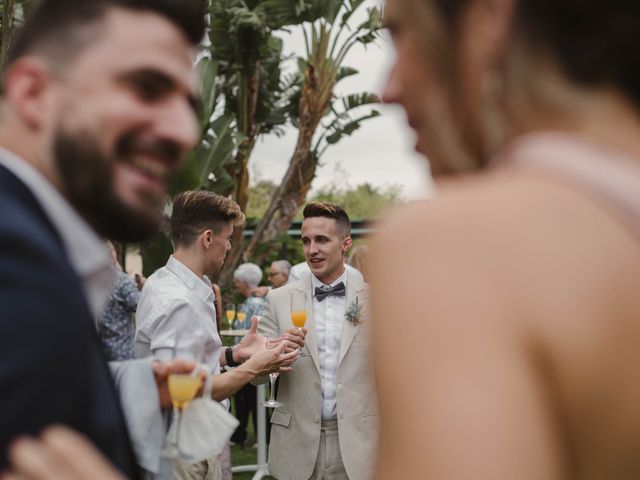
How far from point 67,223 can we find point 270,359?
11.0 feet

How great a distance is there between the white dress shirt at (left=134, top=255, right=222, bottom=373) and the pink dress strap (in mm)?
2954

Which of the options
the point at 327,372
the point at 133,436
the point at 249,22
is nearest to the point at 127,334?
the point at 327,372

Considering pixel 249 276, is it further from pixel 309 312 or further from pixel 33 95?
pixel 33 95

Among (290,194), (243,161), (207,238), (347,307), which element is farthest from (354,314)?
(290,194)

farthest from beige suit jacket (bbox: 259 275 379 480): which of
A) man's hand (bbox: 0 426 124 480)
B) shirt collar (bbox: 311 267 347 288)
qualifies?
man's hand (bbox: 0 426 124 480)

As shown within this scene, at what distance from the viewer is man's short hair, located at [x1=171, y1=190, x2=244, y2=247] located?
434 cm

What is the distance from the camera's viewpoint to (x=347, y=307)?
477 cm

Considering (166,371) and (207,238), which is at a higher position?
(207,238)

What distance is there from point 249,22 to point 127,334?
26.6 ft

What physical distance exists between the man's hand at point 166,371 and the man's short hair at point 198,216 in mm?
2956

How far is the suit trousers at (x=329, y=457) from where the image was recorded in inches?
178

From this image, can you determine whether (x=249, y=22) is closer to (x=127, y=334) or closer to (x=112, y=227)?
(x=127, y=334)

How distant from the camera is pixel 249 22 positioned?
12523mm

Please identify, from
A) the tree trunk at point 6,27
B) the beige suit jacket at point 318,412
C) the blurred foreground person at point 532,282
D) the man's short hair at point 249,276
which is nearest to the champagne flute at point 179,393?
the blurred foreground person at point 532,282
